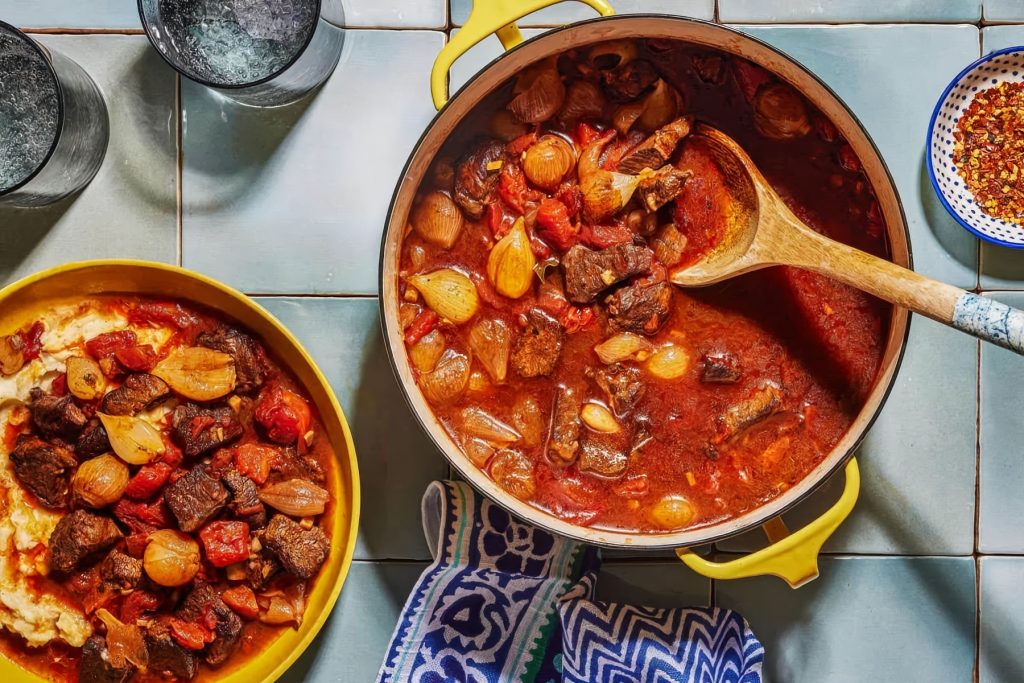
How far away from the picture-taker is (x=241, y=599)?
1513 millimetres

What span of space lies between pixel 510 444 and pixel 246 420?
48cm

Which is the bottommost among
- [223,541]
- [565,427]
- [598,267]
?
[223,541]

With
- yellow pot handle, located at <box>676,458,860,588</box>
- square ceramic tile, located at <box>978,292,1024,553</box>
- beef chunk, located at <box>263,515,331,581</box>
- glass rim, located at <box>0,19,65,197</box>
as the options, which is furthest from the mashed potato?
square ceramic tile, located at <box>978,292,1024,553</box>

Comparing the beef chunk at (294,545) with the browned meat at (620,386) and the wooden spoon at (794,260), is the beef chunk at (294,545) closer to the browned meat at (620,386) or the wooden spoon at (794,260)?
the browned meat at (620,386)

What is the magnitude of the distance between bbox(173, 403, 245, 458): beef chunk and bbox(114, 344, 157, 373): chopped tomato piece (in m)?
0.09

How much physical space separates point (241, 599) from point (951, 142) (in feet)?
5.03

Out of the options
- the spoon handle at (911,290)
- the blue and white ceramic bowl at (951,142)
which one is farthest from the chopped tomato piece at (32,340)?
the blue and white ceramic bowl at (951,142)

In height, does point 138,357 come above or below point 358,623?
above

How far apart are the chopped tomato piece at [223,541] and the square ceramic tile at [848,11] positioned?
4.23 feet

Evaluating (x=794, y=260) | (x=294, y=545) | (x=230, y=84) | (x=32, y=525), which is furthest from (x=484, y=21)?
A: (x=32, y=525)

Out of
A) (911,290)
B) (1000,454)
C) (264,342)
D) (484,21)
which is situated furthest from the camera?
(1000,454)

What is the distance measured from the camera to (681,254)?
144cm

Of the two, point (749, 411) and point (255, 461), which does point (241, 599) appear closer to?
point (255, 461)

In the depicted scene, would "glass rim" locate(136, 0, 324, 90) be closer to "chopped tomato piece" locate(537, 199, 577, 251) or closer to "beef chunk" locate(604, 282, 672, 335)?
"chopped tomato piece" locate(537, 199, 577, 251)
